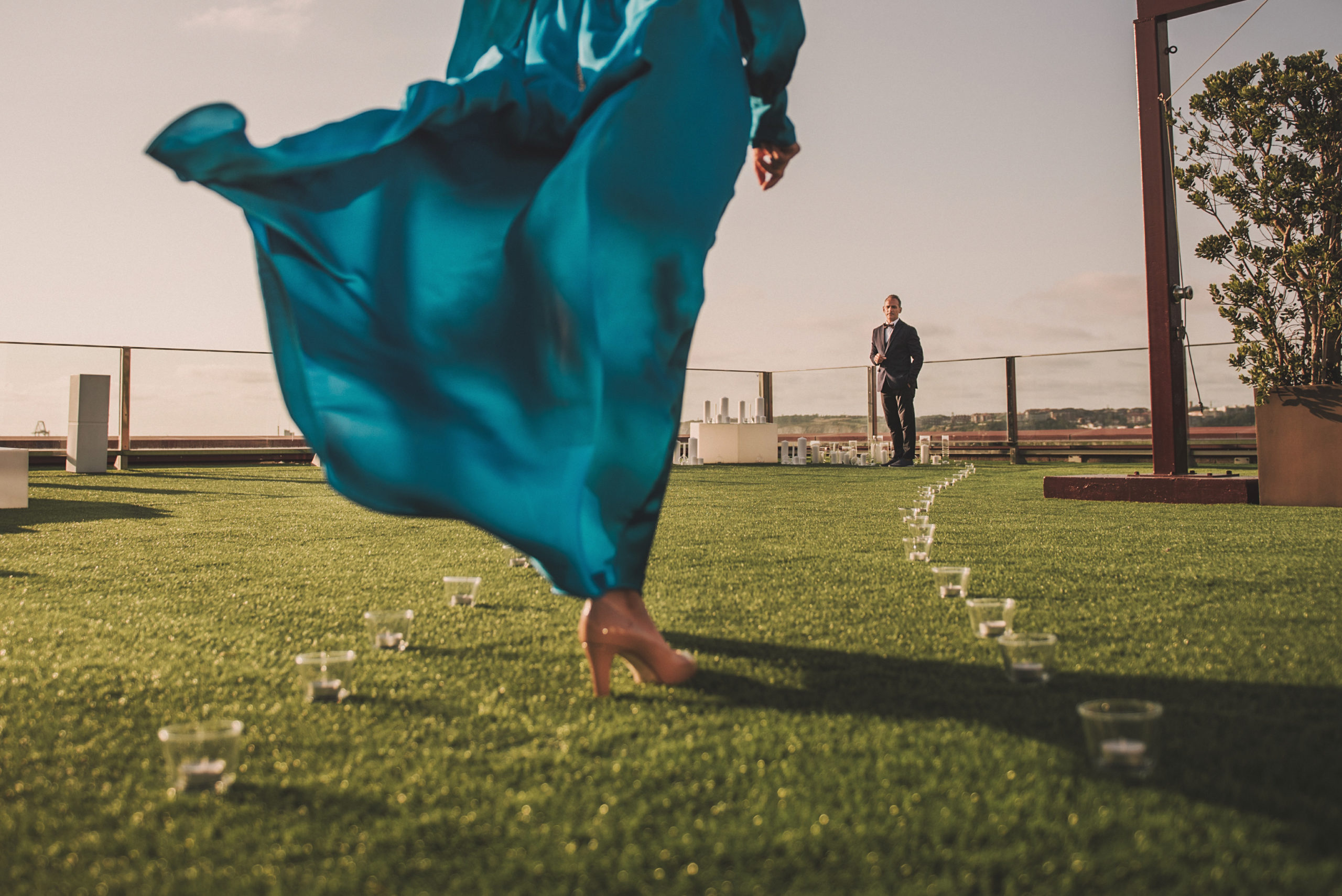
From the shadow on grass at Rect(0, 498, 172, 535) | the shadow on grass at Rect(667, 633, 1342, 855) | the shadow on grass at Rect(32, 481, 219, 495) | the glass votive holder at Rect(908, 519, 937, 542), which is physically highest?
the shadow on grass at Rect(32, 481, 219, 495)

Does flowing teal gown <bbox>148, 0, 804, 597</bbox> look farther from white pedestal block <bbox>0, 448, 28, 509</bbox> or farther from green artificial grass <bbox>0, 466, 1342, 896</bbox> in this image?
white pedestal block <bbox>0, 448, 28, 509</bbox>

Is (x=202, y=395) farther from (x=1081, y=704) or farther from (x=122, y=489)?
(x=1081, y=704)

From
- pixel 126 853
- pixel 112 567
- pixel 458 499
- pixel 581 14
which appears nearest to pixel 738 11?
pixel 581 14

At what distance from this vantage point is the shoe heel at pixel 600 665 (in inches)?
70.1

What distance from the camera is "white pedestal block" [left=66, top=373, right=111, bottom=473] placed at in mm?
11883

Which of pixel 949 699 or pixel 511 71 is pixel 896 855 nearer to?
pixel 949 699

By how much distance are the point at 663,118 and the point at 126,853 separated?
157 centimetres

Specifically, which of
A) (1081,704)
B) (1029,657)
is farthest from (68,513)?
(1081,704)

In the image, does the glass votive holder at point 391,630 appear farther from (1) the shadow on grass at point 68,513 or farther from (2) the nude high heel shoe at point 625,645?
(1) the shadow on grass at point 68,513

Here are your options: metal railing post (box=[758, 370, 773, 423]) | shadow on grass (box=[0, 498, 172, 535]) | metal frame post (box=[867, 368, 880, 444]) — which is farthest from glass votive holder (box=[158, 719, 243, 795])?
metal railing post (box=[758, 370, 773, 423])

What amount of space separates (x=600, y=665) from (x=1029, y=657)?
33.6 inches

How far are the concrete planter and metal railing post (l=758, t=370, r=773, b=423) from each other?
15.2 m

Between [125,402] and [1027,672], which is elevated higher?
[125,402]

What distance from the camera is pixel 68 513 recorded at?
584 cm
